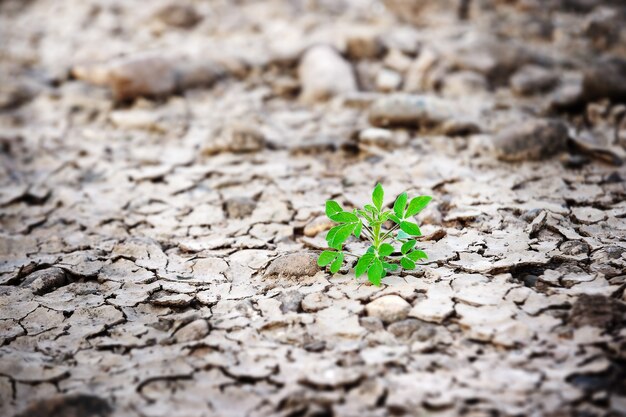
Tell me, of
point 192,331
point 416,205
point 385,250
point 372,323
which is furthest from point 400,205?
point 192,331

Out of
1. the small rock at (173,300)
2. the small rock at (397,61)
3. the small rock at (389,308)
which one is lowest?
the small rock at (173,300)

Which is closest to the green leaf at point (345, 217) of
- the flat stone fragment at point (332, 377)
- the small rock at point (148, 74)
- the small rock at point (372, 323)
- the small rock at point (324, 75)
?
the small rock at point (372, 323)

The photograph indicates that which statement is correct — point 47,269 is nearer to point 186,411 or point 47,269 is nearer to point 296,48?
point 186,411

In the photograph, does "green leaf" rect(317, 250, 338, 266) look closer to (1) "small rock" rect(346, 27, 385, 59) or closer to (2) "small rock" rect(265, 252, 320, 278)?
(2) "small rock" rect(265, 252, 320, 278)

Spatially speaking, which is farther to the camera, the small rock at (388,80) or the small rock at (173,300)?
the small rock at (388,80)

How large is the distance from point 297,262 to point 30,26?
3.67m

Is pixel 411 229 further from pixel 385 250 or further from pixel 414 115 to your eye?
pixel 414 115

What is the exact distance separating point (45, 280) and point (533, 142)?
2.25 meters

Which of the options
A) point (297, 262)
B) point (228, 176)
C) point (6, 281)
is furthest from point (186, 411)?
point (228, 176)

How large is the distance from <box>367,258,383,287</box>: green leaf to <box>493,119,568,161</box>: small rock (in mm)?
1182

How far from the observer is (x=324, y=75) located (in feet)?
10.6

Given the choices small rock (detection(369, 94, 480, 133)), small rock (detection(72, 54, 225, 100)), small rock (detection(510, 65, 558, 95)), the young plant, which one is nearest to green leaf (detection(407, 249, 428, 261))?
the young plant

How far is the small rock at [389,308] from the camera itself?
5.12 ft

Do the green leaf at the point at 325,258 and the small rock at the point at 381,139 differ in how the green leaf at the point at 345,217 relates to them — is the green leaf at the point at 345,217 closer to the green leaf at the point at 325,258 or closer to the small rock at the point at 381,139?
the green leaf at the point at 325,258
